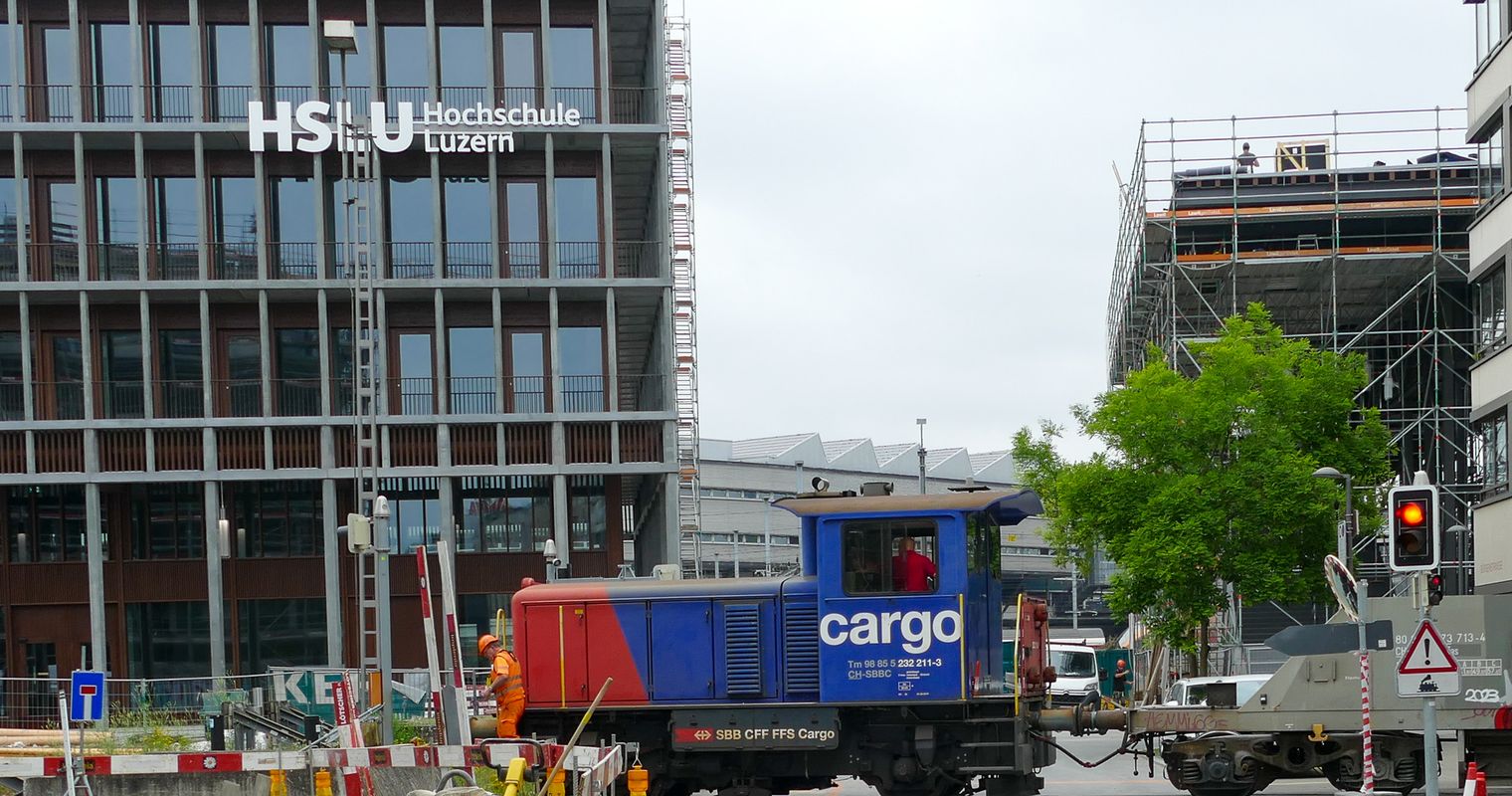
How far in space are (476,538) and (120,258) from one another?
1072cm

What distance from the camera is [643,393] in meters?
43.8

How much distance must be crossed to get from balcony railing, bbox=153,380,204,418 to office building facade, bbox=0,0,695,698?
78mm

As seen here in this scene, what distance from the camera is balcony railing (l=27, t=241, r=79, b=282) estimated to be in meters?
38.7

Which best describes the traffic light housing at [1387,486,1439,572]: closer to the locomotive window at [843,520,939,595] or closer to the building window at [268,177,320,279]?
the locomotive window at [843,520,939,595]

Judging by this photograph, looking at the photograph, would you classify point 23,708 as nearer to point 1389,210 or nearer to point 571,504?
point 571,504

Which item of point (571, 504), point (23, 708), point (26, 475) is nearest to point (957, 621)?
point (23, 708)

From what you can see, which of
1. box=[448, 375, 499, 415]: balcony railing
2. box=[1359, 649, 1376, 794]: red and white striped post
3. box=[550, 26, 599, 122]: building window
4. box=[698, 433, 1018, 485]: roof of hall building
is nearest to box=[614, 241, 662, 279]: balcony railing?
box=[550, 26, 599, 122]: building window

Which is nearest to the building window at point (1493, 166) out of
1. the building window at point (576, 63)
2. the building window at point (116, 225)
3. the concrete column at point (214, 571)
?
the building window at point (576, 63)

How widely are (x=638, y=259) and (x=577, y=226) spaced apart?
3.42 m

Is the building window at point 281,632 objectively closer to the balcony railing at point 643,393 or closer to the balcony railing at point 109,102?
the balcony railing at point 643,393

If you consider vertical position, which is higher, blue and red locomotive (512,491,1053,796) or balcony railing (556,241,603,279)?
balcony railing (556,241,603,279)

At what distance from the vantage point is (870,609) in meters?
17.2

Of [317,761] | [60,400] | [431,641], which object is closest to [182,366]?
→ [60,400]

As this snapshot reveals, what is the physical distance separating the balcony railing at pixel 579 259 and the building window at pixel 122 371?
10.2 meters
